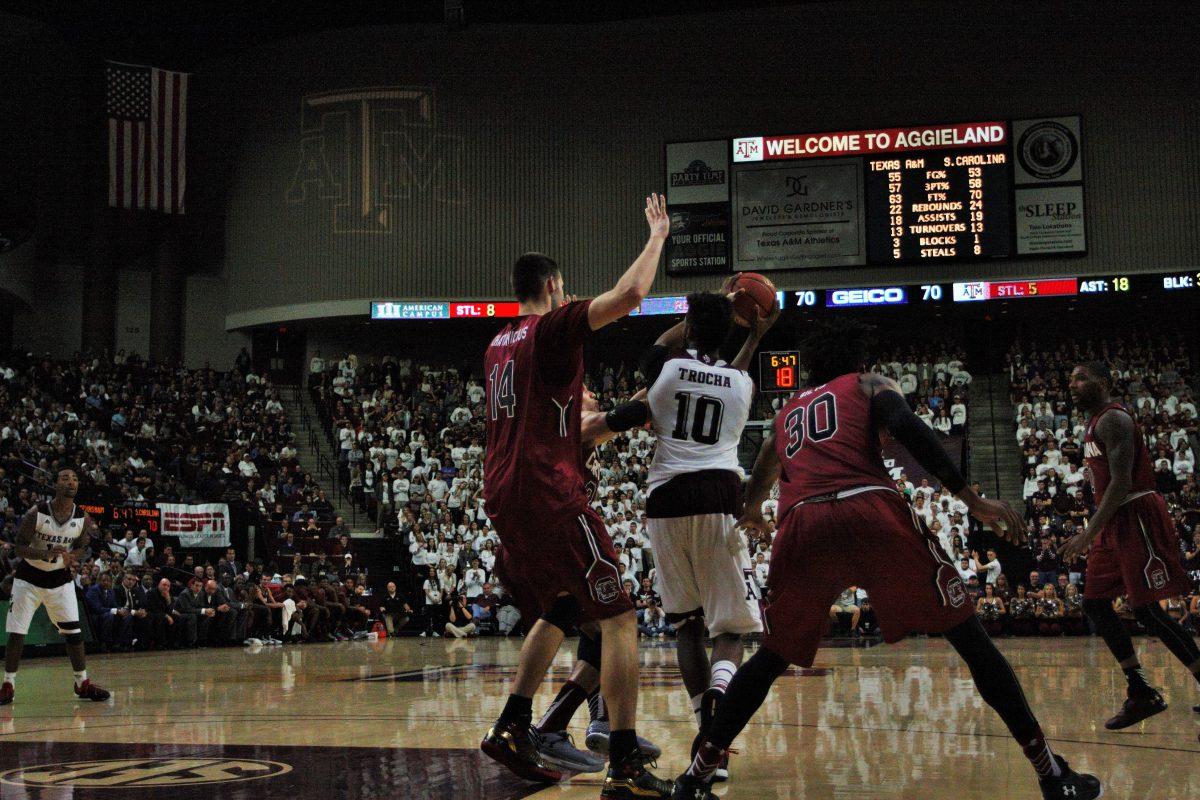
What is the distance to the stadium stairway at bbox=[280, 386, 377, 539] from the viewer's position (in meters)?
26.7

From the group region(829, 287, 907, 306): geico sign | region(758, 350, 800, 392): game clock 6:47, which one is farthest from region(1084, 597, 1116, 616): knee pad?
region(829, 287, 907, 306): geico sign

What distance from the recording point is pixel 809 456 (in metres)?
4.64

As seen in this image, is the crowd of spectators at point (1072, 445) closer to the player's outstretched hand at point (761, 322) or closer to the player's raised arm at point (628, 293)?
the player's outstretched hand at point (761, 322)

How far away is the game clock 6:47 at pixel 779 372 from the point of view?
71.8 ft

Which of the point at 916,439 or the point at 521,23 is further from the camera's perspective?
the point at 521,23

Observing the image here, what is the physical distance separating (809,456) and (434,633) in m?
16.9

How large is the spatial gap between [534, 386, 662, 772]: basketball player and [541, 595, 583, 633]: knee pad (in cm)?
3

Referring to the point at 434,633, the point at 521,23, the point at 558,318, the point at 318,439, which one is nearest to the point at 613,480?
the point at 434,633

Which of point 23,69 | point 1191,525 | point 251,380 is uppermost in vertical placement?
point 23,69

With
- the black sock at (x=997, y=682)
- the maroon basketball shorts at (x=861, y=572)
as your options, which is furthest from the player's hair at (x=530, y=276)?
the black sock at (x=997, y=682)

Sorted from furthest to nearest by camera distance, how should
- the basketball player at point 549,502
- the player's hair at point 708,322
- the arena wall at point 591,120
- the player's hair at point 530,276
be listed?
the arena wall at point 591,120 < the player's hair at point 708,322 < the player's hair at point 530,276 < the basketball player at point 549,502

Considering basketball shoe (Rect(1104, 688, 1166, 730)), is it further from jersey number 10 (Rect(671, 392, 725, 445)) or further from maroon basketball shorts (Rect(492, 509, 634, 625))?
maroon basketball shorts (Rect(492, 509, 634, 625))

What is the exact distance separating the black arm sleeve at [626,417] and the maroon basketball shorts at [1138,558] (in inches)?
141

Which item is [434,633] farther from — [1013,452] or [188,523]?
[1013,452]
